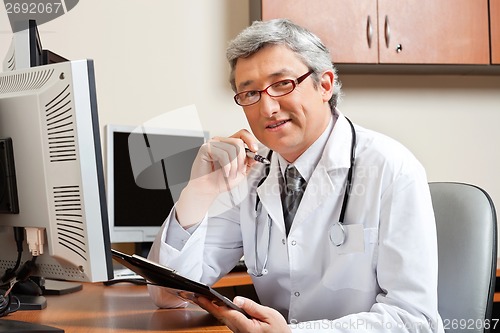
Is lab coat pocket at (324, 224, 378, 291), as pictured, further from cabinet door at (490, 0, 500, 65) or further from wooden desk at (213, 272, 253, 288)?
cabinet door at (490, 0, 500, 65)

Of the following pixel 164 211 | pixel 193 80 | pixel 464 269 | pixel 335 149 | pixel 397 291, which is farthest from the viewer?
pixel 193 80

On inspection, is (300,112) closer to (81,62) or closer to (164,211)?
(81,62)

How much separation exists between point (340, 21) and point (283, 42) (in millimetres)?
1083

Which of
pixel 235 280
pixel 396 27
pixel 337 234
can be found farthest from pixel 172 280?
pixel 396 27

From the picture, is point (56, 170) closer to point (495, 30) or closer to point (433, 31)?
point (433, 31)

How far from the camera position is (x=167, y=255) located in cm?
161

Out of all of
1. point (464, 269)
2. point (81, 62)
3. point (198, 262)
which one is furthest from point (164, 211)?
point (81, 62)

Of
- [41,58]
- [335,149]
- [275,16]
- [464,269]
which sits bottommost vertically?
[464,269]

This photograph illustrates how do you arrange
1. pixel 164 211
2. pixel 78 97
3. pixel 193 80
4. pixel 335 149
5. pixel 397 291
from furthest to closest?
pixel 193 80, pixel 164 211, pixel 335 149, pixel 397 291, pixel 78 97

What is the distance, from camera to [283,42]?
1.55 m

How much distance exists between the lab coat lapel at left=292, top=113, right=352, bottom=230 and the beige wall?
1119 mm

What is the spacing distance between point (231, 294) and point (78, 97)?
1570mm

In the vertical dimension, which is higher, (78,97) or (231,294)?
(78,97)

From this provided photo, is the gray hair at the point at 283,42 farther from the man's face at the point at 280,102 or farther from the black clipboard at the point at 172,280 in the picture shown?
the black clipboard at the point at 172,280
